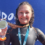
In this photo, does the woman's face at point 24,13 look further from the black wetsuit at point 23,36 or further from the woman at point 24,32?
the black wetsuit at point 23,36

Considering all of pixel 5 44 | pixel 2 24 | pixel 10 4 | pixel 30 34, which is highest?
pixel 10 4

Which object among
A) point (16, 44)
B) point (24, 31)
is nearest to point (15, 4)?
point (24, 31)

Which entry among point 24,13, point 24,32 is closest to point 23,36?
point 24,32

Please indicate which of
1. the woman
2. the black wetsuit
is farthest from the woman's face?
the black wetsuit

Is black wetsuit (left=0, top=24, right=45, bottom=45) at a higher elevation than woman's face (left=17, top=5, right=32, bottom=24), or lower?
lower

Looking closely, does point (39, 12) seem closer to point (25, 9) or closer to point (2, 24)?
point (25, 9)

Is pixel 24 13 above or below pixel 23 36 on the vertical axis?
above

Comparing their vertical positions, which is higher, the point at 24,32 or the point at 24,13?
the point at 24,13

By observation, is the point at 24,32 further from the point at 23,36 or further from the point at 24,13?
the point at 24,13

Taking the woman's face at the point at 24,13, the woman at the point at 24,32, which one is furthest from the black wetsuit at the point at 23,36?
the woman's face at the point at 24,13

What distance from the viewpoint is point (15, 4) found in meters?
1.04

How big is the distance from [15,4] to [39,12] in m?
0.35

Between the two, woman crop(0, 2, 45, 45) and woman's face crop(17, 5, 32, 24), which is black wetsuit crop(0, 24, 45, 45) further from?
woman's face crop(17, 5, 32, 24)

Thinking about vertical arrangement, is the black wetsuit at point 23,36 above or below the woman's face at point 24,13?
below
